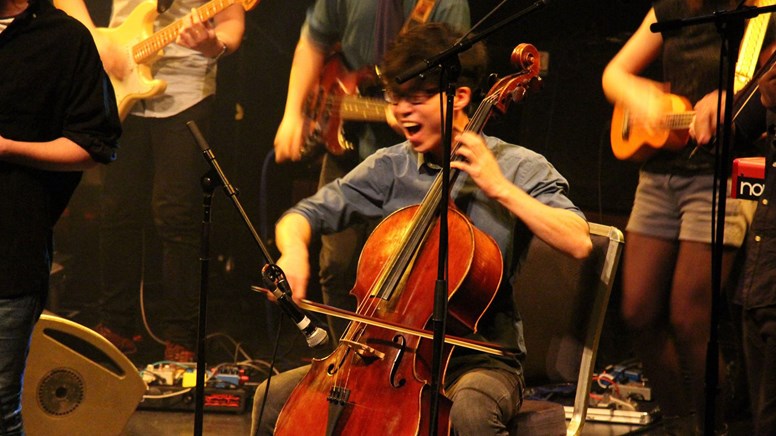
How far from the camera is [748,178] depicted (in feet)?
9.50

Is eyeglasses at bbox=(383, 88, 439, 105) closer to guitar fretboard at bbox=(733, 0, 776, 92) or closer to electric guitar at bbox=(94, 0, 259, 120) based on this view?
guitar fretboard at bbox=(733, 0, 776, 92)

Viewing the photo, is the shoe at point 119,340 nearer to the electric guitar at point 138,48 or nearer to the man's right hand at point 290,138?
the electric guitar at point 138,48

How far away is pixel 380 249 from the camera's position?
8.48 feet

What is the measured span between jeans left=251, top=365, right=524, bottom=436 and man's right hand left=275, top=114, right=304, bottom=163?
1.97 meters

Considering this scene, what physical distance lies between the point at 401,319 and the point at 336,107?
200 cm

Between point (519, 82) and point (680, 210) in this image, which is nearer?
point (519, 82)

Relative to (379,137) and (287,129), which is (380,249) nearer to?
(379,137)

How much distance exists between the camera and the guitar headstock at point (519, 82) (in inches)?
101

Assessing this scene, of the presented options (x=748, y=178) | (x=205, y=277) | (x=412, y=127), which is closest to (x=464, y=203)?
(x=412, y=127)

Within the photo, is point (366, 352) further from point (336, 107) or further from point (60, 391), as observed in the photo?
point (336, 107)

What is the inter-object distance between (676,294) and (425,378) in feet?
4.74

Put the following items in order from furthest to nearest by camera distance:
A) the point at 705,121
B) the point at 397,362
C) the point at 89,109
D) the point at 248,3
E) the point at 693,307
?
the point at 248,3 < the point at 693,307 < the point at 705,121 < the point at 89,109 < the point at 397,362


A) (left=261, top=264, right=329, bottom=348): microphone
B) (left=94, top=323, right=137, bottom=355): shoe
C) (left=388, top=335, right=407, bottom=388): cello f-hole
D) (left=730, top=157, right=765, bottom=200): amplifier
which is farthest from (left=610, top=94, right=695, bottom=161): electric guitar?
→ (left=94, top=323, right=137, bottom=355): shoe

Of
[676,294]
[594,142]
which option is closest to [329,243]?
[594,142]
